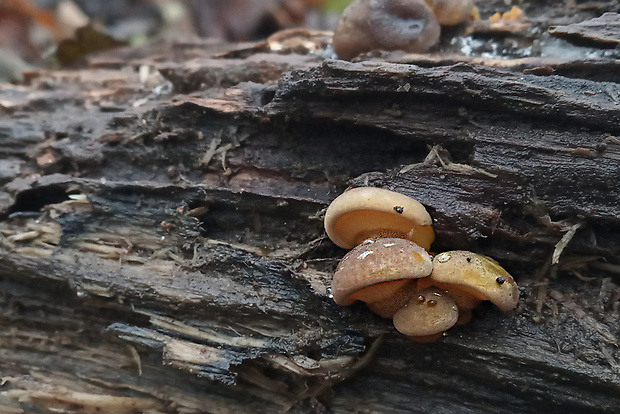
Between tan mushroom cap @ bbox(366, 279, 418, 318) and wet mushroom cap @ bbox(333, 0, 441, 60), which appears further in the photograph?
wet mushroom cap @ bbox(333, 0, 441, 60)

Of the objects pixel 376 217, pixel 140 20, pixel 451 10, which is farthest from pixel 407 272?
pixel 140 20

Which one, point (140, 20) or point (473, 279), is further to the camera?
point (140, 20)

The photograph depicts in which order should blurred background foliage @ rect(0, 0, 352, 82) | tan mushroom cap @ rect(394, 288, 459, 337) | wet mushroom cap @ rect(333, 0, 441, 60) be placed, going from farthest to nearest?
blurred background foliage @ rect(0, 0, 352, 82), wet mushroom cap @ rect(333, 0, 441, 60), tan mushroom cap @ rect(394, 288, 459, 337)

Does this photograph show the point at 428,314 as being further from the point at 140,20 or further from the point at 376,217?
the point at 140,20

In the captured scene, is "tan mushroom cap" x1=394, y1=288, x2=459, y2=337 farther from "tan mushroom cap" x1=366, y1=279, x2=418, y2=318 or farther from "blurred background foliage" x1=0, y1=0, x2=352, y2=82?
"blurred background foliage" x1=0, y1=0, x2=352, y2=82

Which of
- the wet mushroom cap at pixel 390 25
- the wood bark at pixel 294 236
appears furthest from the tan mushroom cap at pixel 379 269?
the wet mushroom cap at pixel 390 25

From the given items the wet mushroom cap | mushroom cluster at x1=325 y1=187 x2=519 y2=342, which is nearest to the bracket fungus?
mushroom cluster at x1=325 y1=187 x2=519 y2=342

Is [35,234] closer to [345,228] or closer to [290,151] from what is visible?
[290,151]

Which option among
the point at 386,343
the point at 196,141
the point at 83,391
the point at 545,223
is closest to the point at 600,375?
the point at 545,223
